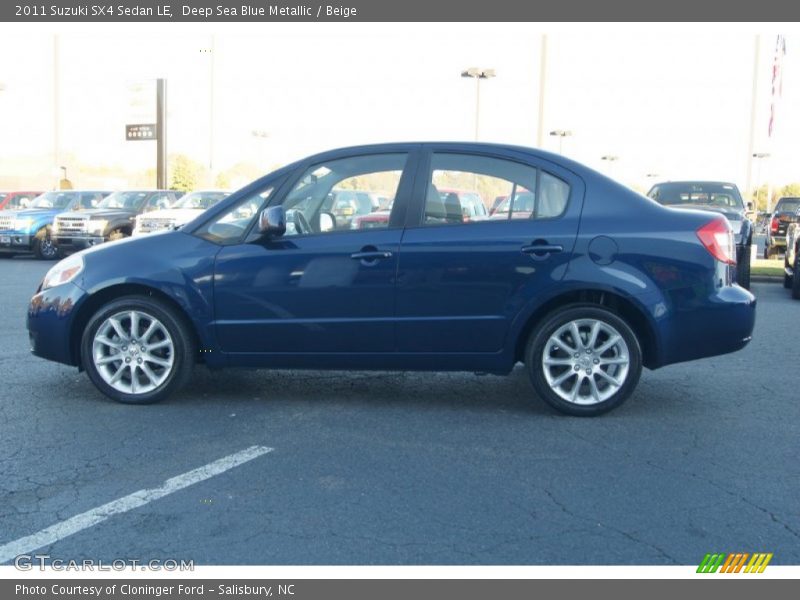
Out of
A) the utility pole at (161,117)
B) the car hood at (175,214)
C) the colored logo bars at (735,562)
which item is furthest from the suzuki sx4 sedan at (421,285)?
the utility pole at (161,117)

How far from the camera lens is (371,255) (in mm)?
5828

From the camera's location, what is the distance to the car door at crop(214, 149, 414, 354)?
5852mm

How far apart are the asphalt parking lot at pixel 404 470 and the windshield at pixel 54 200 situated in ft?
53.8

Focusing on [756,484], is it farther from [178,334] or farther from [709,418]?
[178,334]

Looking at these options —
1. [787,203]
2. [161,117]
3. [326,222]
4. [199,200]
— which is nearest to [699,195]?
[326,222]

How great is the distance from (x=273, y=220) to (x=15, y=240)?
16886 mm

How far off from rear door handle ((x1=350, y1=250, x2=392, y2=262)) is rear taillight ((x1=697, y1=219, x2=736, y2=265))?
206 cm

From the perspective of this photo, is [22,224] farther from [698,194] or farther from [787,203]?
[787,203]

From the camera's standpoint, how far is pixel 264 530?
12.9 feet

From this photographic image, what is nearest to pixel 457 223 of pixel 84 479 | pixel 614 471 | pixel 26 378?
pixel 614 471

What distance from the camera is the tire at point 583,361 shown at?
5809 millimetres

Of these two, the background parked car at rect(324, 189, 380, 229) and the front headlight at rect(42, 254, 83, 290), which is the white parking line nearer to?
the background parked car at rect(324, 189, 380, 229)

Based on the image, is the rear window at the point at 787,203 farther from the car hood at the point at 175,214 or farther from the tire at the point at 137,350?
the tire at the point at 137,350

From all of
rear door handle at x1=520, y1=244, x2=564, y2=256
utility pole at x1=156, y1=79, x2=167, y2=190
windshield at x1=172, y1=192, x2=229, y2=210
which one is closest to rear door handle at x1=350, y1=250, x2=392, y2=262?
rear door handle at x1=520, y1=244, x2=564, y2=256
